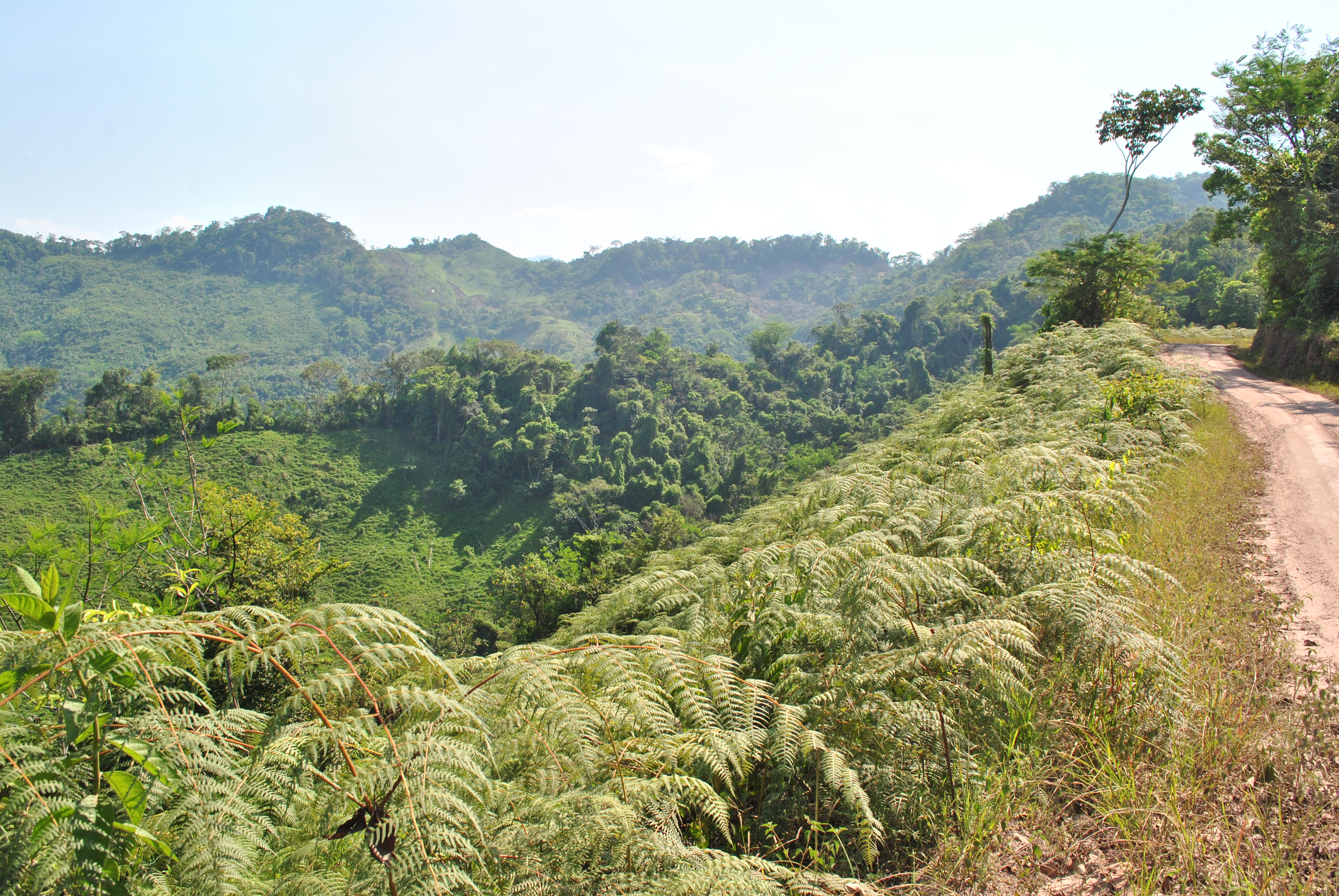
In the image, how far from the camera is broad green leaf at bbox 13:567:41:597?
1.45 meters

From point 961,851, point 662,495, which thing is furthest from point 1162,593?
point 662,495

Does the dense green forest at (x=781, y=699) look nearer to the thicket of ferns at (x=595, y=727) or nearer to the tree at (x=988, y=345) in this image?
the thicket of ferns at (x=595, y=727)

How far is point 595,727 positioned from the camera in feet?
7.58

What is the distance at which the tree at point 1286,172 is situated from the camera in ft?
42.8

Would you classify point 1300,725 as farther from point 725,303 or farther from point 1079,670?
point 725,303

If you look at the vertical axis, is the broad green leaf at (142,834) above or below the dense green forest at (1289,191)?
below

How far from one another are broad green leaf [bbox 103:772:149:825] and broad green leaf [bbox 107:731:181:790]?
59mm

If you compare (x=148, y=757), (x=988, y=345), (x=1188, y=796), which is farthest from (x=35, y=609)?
(x=988, y=345)

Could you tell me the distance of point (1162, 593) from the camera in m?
3.62

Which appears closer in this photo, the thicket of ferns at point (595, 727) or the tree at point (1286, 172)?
the thicket of ferns at point (595, 727)

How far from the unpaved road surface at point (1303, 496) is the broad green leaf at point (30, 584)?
16.6 feet

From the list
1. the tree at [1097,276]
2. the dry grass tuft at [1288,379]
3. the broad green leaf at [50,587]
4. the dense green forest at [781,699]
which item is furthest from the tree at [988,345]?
the broad green leaf at [50,587]

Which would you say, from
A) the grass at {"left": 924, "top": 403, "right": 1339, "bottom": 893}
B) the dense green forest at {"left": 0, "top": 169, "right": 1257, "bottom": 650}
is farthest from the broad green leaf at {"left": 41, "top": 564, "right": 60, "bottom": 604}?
the dense green forest at {"left": 0, "top": 169, "right": 1257, "bottom": 650}

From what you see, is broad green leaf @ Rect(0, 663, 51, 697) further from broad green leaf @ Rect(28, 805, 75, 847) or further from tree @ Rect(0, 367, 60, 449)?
tree @ Rect(0, 367, 60, 449)
